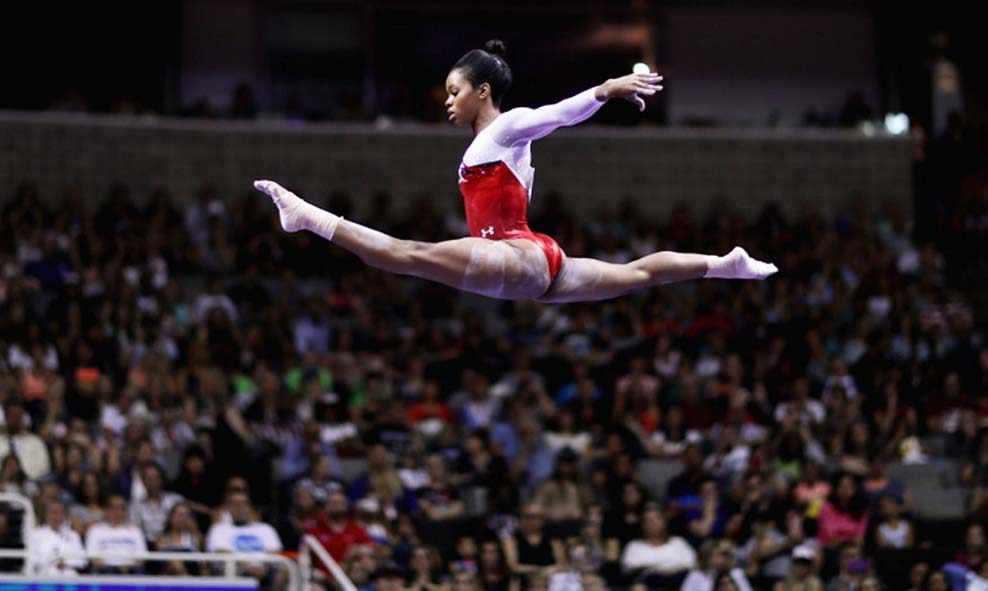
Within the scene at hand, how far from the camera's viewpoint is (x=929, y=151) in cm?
1936

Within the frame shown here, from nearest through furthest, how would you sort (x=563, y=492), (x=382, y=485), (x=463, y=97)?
(x=463, y=97) < (x=382, y=485) < (x=563, y=492)

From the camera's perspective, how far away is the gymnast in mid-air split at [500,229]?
22.9 feet

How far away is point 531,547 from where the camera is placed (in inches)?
466

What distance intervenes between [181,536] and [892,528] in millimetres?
5746

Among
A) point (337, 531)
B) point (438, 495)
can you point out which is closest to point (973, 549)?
point (438, 495)

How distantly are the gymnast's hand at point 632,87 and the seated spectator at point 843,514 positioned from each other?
6.74 metres

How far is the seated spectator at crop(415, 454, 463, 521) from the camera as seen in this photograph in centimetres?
1246

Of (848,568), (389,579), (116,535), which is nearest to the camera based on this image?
(389,579)

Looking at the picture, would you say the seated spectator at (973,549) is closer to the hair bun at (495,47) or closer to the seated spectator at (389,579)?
→ the seated spectator at (389,579)

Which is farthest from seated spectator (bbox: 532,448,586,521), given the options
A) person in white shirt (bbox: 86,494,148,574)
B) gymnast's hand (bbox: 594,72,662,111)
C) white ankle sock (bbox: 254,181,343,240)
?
gymnast's hand (bbox: 594,72,662,111)

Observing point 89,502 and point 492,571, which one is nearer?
point 492,571

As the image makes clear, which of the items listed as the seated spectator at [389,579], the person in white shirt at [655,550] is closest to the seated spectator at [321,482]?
the seated spectator at [389,579]

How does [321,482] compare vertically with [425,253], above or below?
below

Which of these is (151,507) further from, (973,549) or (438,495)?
(973,549)
